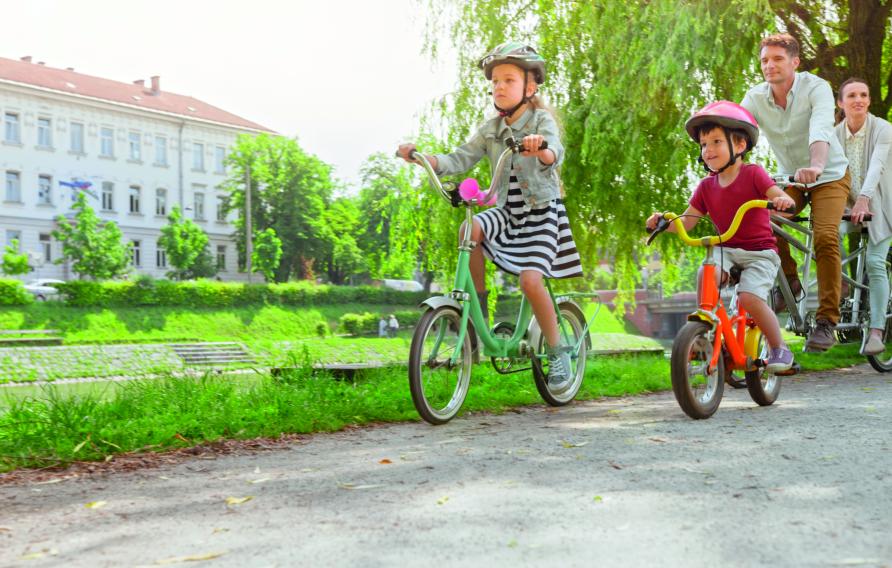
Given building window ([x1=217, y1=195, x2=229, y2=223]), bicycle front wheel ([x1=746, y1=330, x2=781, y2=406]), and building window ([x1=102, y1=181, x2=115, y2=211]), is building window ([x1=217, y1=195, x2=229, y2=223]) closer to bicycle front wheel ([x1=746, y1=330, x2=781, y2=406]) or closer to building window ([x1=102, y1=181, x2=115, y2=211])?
building window ([x1=102, y1=181, x2=115, y2=211])

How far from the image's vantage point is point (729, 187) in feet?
16.8

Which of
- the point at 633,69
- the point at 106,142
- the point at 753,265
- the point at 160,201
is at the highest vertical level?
the point at 106,142

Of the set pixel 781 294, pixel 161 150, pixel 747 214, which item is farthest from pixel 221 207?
pixel 747 214

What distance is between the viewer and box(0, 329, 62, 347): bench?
28773mm

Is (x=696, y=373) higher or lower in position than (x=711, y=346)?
lower

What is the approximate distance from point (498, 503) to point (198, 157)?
5960 cm

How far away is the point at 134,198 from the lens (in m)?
56.0

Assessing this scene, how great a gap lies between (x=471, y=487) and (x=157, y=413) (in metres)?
2.33

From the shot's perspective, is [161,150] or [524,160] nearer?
[524,160]

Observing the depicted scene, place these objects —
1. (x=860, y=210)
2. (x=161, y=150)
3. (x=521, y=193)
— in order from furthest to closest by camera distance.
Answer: (x=161, y=150) → (x=860, y=210) → (x=521, y=193)

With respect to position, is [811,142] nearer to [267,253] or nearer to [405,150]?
[405,150]

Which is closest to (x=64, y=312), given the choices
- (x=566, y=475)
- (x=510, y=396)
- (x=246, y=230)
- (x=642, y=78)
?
(x=246, y=230)

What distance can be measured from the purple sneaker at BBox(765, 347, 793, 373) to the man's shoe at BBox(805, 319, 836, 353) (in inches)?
41.4

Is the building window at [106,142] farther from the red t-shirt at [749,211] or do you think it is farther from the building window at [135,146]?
the red t-shirt at [749,211]
